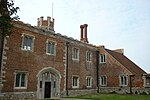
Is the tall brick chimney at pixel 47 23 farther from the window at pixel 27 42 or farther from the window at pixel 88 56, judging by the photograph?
the window at pixel 27 42

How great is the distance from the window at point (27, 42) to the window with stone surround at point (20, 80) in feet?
8.51

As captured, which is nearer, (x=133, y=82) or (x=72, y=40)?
(x=72, y=40)

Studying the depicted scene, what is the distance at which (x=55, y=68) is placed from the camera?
85.0ft

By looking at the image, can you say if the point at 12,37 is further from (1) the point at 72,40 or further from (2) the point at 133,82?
(2) the point at 133,82

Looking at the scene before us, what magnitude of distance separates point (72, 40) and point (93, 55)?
6121mm

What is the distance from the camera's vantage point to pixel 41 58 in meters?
24.1

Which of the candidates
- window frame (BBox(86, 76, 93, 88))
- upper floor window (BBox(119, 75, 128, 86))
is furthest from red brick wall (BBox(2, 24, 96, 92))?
upper floor window (BBox(119, 75, 128, 86))

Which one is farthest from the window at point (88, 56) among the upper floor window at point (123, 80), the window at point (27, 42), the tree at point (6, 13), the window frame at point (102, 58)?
the tree at point (6, 13)

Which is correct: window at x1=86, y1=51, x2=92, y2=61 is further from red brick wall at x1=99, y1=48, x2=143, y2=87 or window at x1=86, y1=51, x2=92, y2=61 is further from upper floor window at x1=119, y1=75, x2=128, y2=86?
upper floor window at x1=119, y1=75, x2=128, y2=86

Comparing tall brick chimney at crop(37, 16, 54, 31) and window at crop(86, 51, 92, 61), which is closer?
window at crop(86, 51, 92, 61)

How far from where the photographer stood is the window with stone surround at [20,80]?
833 inches

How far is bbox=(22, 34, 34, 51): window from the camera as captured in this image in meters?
22.5

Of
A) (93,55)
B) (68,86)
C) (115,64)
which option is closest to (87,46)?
(93,55)

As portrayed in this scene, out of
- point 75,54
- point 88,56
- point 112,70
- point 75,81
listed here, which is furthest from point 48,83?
point 112,70
